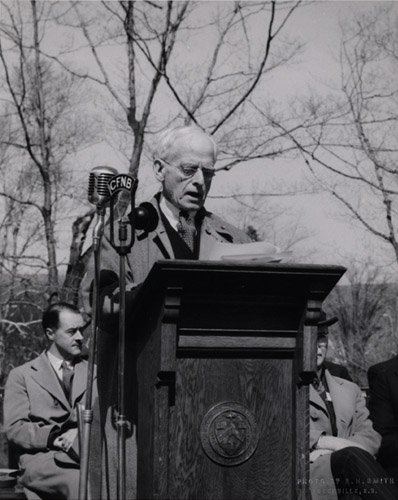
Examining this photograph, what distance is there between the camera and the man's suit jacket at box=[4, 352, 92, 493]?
429cm

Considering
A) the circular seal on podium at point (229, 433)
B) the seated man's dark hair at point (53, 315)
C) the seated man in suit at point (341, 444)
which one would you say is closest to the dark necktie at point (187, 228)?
the circular seal on podium at point (229, 433)

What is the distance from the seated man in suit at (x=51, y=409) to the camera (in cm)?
397

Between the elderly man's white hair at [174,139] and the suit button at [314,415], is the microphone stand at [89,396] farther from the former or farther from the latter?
the suit button at [314,415]

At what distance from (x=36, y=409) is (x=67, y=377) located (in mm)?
358

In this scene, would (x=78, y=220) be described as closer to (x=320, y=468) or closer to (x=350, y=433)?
(x=350, y=433)

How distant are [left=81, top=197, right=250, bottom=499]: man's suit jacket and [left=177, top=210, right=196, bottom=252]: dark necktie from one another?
0.12ft

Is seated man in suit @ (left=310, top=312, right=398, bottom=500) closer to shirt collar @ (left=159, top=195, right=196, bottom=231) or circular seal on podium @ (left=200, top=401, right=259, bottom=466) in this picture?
circular seal on podium @ (left=200, top=401, right=259, bottom=466)

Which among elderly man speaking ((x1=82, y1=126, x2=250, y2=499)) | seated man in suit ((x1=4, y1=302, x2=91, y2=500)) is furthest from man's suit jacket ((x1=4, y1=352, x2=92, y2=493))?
elderly man speaking ((x1=82, y1=126, x2=250, y2=499))

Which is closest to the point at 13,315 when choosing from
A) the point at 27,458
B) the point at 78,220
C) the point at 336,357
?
the point at 78,220

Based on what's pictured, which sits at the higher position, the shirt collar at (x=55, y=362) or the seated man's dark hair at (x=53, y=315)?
the seated man's dark hair at (x=53, y=315)

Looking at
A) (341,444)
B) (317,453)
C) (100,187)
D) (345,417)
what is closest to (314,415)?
(345,417)

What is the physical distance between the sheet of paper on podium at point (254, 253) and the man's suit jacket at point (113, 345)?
258 mm

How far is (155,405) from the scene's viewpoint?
8.02ft

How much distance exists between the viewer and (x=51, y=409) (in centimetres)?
475
